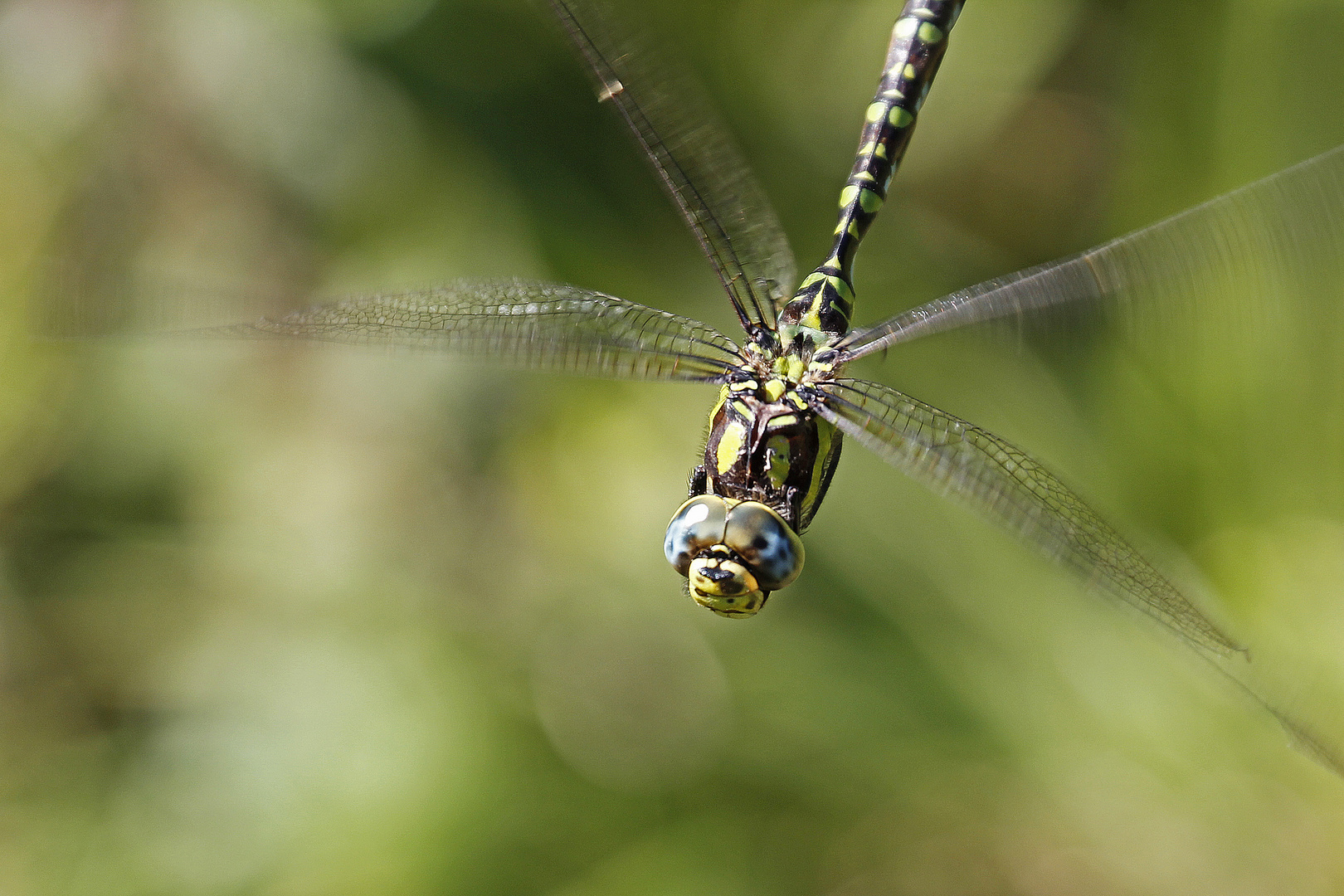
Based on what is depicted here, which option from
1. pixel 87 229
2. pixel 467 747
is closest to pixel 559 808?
pixel 467 747

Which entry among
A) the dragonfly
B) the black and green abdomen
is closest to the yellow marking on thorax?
the dragonfly

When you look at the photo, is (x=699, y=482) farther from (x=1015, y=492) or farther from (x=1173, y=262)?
(x=1173, y=262)

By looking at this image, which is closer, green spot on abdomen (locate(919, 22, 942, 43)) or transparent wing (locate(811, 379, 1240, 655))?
transparent wing (locate(811, 379, 1240, 655))

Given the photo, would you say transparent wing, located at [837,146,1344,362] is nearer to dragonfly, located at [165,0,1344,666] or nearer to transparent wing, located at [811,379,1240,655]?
dragonfly, located at [165,0,1344,666]

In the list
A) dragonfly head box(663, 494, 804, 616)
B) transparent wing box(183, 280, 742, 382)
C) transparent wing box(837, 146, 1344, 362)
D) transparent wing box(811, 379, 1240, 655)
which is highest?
transparent wing box(837, 146, 1344, 362)

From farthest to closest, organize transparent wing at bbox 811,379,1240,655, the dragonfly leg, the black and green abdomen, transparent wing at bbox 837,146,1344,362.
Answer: the black and green abdomen → the dragonfly leg → transparent wing at bbox 837,146,1344,362 → transparent wing at bbox 811,379,1240,655

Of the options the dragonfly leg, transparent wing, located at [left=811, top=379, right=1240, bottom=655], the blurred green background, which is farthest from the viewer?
the blurred green background

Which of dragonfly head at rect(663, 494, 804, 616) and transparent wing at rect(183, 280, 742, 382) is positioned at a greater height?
transparent wing at rect(183, 280, 742, 382)
